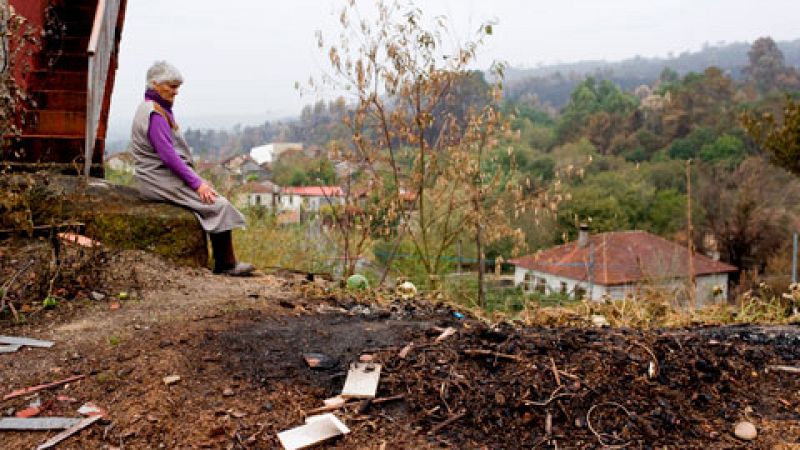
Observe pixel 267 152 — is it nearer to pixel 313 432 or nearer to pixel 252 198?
pixel 252 198

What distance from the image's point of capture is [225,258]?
5.47 meters

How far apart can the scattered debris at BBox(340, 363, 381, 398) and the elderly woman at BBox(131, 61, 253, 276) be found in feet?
7.92

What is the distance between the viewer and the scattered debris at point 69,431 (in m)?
2.74

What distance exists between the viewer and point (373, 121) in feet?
22.8

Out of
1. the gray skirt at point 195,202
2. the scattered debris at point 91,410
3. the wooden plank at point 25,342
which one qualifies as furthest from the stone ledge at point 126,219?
the scattered debris at point 91,410

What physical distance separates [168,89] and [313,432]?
127 inches

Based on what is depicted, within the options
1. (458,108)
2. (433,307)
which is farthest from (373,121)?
(433,307)

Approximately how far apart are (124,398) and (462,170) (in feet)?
14.7

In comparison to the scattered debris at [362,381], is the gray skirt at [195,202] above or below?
above

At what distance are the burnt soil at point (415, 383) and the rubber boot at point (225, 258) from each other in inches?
60.0

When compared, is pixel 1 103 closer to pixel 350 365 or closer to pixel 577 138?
pixel 350 365

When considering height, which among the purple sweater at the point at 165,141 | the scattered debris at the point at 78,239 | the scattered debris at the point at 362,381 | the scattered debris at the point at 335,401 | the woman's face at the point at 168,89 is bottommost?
the scattered debris at the point at 335,401

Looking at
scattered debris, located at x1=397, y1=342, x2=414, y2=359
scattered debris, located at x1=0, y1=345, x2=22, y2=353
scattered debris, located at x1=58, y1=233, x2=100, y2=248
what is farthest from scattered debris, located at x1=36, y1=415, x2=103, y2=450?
scattered debris, located at x1=58, y1=233, x2=100, y2=248

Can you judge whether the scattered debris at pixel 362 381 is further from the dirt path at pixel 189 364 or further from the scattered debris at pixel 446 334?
the scattered debris at pixel 446 334
